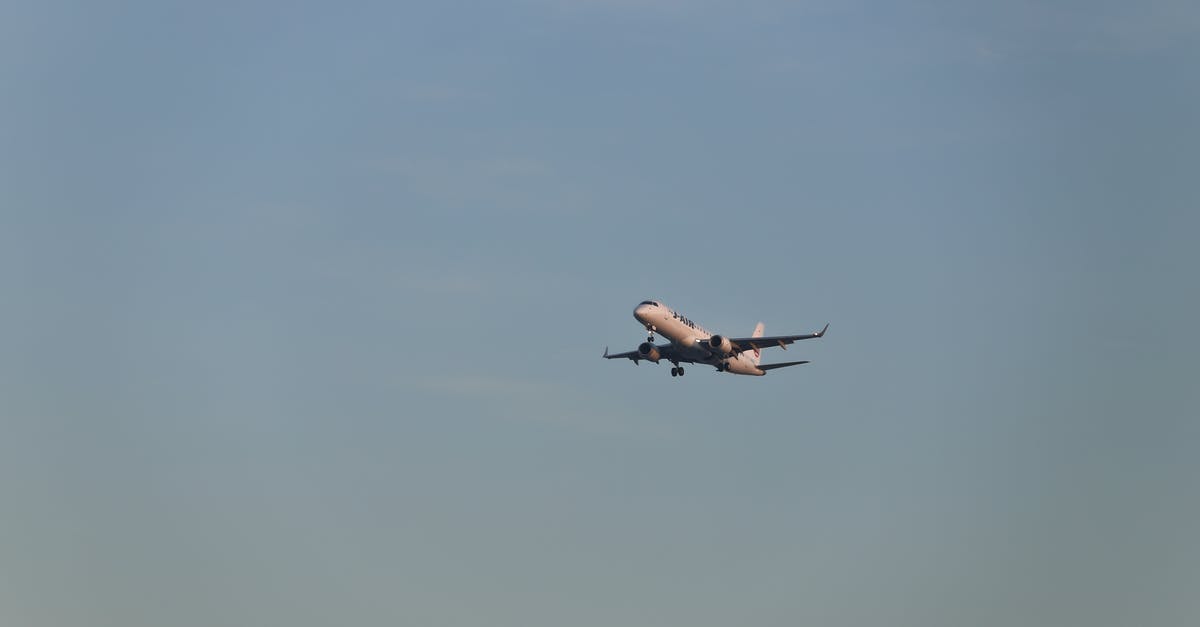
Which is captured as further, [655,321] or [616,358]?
[616,358]

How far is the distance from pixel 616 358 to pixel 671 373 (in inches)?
205

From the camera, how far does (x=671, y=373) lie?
159 m

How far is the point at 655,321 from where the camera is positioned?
150 metres

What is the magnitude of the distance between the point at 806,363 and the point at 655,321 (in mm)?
12960

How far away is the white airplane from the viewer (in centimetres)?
15062

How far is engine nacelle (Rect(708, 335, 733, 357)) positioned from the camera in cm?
15400

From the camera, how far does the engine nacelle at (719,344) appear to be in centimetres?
15400

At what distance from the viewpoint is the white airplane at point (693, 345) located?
494 ft

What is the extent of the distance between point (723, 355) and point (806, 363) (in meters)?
6.08

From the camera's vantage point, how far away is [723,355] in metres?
156

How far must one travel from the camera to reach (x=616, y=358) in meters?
162

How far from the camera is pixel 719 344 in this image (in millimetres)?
154000

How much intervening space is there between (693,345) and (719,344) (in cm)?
187

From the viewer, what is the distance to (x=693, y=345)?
15388 centimetres
